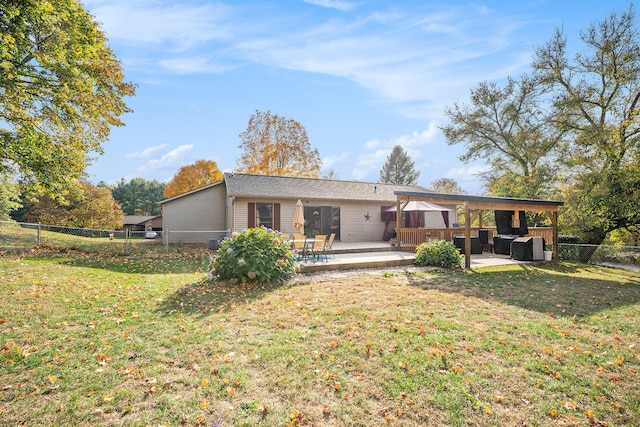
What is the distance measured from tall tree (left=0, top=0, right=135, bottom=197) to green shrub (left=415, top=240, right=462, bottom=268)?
13.2 metres

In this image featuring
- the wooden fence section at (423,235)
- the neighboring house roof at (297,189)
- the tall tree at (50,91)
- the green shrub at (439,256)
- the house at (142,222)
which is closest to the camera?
the tall tree at (50,91)

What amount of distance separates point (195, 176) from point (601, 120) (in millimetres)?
34798

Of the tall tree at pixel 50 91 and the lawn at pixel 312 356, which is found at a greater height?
the tall tree at pixel 50 91

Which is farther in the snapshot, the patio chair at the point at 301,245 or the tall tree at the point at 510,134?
the tall tree at the point at 510,134

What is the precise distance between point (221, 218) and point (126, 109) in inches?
283

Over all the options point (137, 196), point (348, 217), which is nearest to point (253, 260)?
point (348, 217)

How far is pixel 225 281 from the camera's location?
7477mm

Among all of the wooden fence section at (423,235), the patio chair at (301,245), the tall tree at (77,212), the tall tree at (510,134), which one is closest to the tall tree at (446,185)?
the tall tree at (510,134)

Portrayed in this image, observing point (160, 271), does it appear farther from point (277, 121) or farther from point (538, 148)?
point (277, 121)

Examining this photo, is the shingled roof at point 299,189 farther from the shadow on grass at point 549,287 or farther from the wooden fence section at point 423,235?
the shadow on grass at point 549,287

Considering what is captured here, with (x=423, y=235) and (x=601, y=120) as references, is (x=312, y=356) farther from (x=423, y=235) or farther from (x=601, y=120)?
(x=601, y=120)

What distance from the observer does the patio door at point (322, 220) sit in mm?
16984

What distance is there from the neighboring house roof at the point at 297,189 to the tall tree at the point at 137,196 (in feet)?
136

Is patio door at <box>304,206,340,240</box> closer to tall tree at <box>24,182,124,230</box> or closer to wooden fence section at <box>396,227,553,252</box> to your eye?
wooden fence section at <box>396,227,553,252</box>
